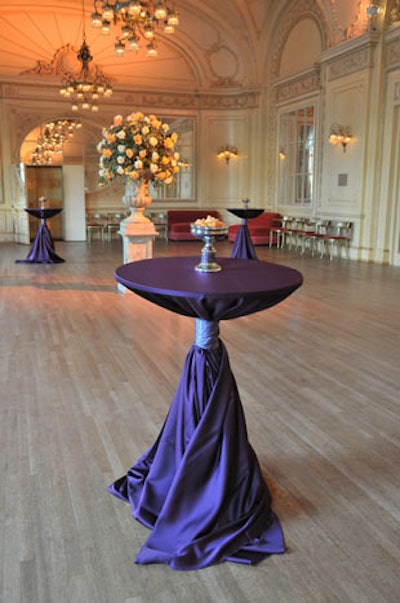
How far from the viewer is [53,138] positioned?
15219 mm

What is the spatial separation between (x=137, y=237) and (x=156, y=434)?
181 inches

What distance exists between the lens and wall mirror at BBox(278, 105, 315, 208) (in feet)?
43.4

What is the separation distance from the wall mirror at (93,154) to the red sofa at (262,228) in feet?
8.37

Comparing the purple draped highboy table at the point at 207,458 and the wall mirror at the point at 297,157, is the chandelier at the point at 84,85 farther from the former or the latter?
the purple draped highboy table at the point at 207,458

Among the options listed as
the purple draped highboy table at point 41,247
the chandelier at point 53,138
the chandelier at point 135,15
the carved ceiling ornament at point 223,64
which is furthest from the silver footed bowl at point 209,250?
the carved ceiling ornament at point 223,64

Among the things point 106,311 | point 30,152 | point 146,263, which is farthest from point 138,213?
point 30,152

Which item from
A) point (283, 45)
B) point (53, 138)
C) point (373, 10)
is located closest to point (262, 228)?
point (283, 45)

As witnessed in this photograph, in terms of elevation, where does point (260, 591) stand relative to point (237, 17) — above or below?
below

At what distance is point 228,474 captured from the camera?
88.4 inches

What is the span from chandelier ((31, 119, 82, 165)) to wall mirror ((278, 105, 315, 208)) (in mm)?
5865

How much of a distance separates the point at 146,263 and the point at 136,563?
1.40 meters

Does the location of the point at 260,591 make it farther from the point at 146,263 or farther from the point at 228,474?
the point at 146,263

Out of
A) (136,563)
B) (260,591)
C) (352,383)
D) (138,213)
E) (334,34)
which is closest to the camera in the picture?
(260,591)

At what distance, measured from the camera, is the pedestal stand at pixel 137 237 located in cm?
736
